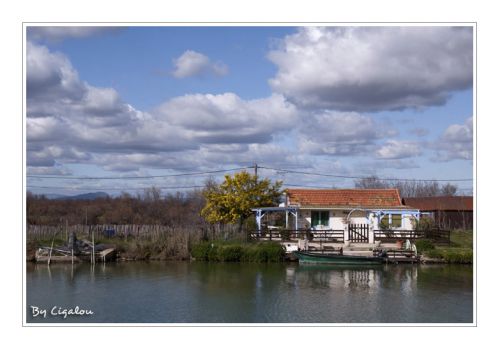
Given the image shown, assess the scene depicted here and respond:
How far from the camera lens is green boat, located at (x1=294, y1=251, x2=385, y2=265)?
29453mm

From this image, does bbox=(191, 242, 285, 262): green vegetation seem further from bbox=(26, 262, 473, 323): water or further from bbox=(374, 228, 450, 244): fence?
bbox=(374, 228, 450, 244): fence

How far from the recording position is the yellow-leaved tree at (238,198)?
124 ft

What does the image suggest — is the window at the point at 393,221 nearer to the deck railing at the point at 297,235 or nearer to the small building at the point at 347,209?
the small building at the point at 347,209

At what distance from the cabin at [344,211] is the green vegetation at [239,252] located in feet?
11.7

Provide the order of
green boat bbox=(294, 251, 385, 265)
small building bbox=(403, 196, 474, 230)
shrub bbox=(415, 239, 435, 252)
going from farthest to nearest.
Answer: small building bbox=(403, 196, 474, 230), shrub bbox=(415, 239, 435, 252), green boat bbox=(294, 251, 385, 265)

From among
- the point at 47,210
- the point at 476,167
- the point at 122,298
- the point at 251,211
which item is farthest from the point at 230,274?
the point at 47,210

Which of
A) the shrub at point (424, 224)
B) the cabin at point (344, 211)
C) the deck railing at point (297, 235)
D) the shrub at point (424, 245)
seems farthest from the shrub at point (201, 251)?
the shrub at point (424, 224)

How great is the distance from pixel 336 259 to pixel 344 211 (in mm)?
7445

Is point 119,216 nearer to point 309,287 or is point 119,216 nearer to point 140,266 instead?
point 140,266

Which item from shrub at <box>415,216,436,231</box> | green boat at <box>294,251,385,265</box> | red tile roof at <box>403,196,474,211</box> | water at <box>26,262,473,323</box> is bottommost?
water at <box>26,262,473,323</box>

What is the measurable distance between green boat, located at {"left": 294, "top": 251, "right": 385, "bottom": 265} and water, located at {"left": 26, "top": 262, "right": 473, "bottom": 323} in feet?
1.83

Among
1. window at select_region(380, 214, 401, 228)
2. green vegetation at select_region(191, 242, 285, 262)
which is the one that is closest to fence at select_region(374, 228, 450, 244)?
window at select_region(380, 214, 401, 228)

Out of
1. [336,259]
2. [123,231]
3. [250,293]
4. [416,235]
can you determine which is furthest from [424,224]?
[123,231]

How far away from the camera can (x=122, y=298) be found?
21.3 meters
